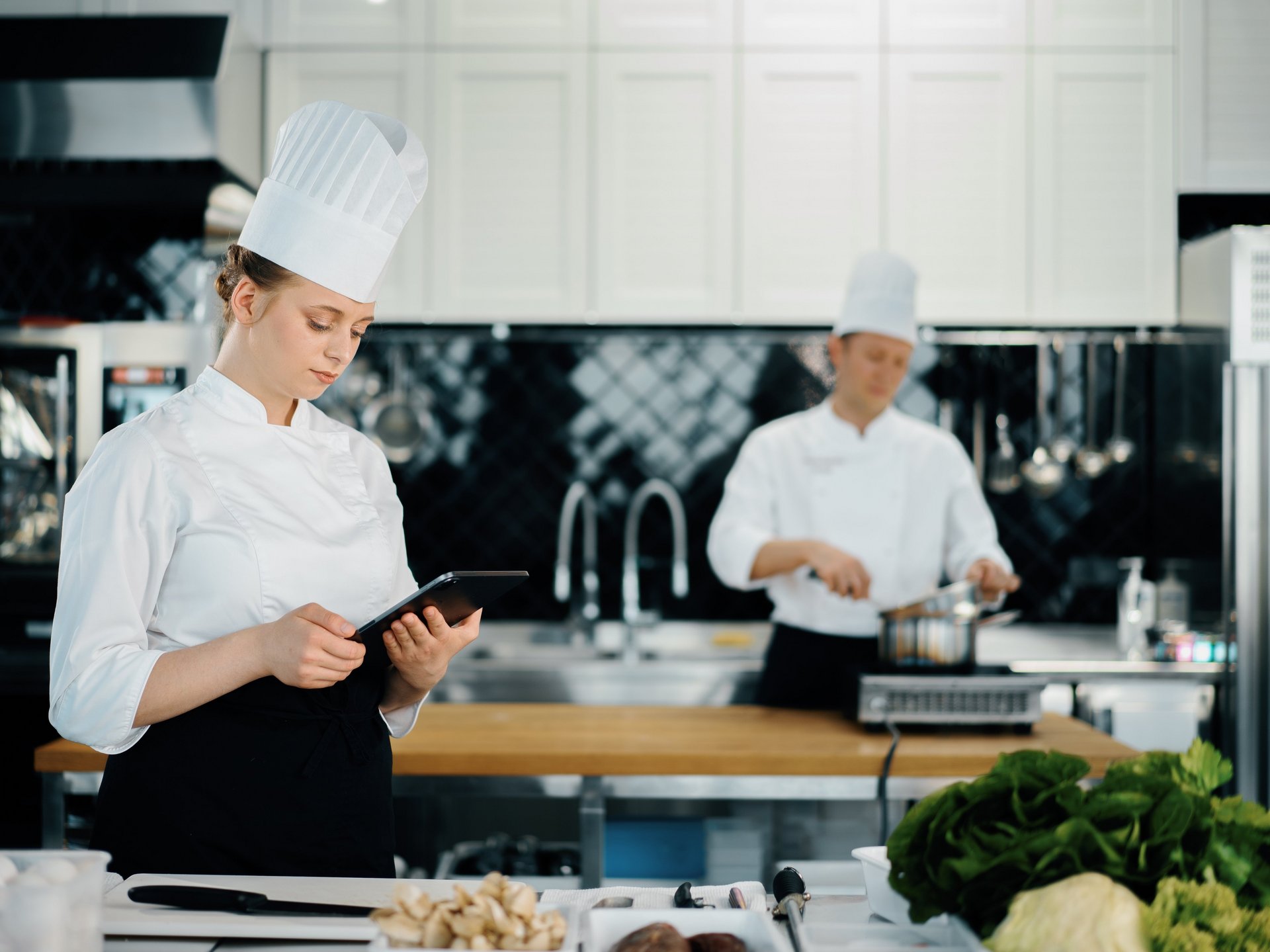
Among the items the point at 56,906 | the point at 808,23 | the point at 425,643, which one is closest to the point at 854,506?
the point at 808,23

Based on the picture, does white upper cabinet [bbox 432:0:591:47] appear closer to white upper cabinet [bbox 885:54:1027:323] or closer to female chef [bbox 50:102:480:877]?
white upper cabinet [bbox 885:54:1027:323]

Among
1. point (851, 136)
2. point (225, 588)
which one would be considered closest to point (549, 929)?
point (225, 588)

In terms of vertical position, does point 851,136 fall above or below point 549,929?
above

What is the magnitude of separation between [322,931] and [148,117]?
258cm

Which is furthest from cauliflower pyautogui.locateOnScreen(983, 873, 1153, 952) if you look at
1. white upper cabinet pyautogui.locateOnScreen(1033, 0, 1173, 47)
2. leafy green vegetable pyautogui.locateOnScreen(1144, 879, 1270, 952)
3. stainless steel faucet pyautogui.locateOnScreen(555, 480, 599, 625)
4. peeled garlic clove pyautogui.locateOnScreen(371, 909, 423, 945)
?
white upper cabinet pyautogui.locateOnScreen(1033, 0, 1173, 47)

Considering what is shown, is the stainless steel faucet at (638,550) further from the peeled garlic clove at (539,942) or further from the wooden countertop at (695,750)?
the peeled garlic clove at (539,942)

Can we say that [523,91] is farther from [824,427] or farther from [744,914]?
[744,914]

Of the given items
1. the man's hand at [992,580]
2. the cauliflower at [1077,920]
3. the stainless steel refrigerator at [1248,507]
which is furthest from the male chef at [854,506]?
the cauliflower at [1077,920]

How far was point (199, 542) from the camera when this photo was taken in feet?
4.24

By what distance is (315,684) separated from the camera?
1.23m

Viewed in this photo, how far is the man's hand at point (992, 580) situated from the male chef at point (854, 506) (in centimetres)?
12

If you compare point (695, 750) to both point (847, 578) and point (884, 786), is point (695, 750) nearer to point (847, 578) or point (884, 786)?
point (884, 786)

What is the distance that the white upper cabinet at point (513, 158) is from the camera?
3.42m

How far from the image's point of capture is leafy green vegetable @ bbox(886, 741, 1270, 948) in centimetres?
88
